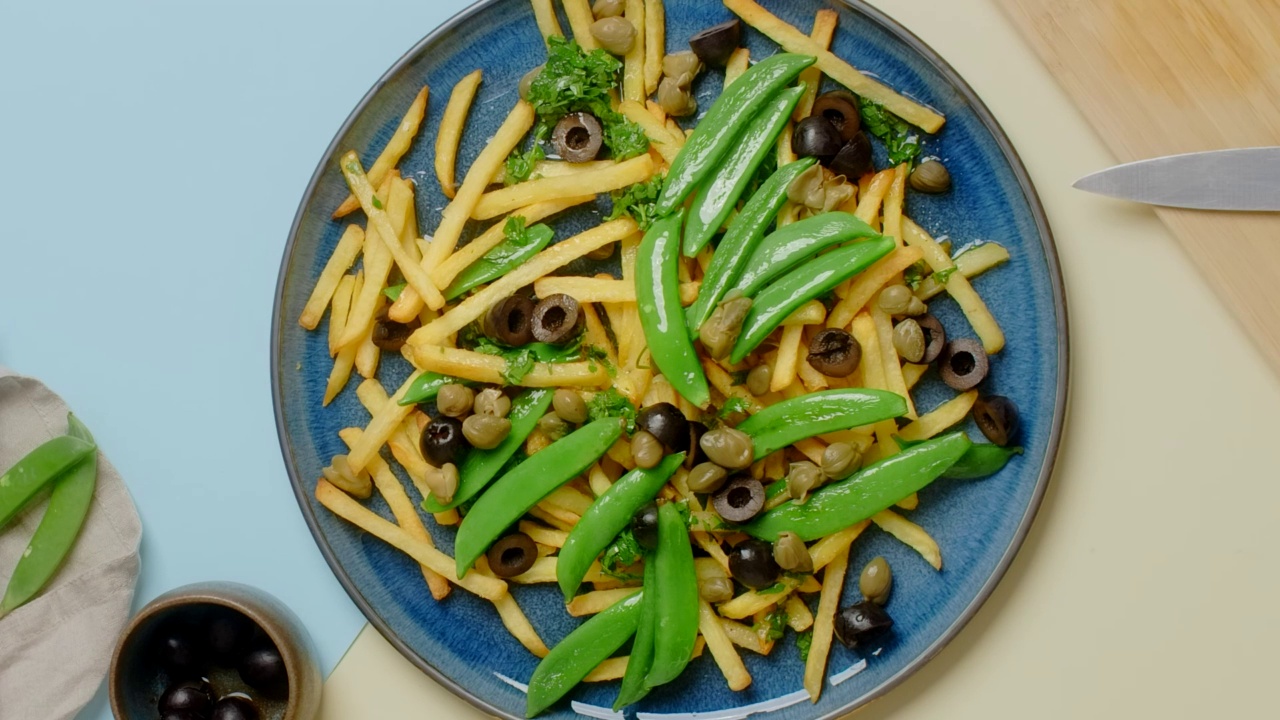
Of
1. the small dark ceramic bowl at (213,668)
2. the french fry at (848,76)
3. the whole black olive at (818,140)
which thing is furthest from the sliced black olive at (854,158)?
the small dark ceramic bowl at (213,668)

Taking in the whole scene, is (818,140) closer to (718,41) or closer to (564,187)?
(718,41)

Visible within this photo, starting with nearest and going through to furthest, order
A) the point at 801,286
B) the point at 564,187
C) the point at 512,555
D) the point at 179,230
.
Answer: the point at 801,286 → the point at 564,187 → the point at 512,555 → the point at 179,230

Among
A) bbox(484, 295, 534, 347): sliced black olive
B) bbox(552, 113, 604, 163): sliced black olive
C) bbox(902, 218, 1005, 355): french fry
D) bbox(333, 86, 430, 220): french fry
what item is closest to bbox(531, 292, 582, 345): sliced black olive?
bbox(484, 295, 534, 347): sliced black olive

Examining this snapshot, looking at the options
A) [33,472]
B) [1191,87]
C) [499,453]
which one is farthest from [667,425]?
[33,472]

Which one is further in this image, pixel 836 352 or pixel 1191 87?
pixel 1191 87

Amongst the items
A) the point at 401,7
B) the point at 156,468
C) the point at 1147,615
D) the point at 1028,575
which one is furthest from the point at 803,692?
the point at 401,7

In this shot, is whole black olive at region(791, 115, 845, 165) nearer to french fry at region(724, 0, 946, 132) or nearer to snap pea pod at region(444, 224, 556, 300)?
french fry at region(724, 0, 946, 132)

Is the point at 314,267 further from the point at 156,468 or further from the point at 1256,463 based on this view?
the point at 1256,463
